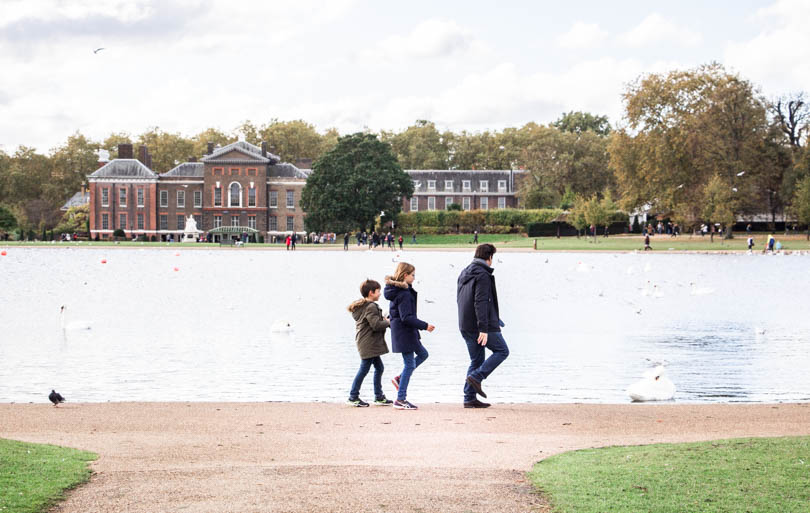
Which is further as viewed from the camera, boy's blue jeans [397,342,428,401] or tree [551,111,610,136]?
tree [551,111,610,136]

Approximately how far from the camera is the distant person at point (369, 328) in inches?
460

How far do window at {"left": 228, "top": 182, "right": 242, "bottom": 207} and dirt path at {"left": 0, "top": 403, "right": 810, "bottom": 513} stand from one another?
4098 inches

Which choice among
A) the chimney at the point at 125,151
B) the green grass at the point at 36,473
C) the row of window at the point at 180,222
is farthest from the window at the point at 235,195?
the green grass at the point at 36,473

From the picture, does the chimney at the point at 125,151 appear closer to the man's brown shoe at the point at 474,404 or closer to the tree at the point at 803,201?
the tree at the point at 803,201

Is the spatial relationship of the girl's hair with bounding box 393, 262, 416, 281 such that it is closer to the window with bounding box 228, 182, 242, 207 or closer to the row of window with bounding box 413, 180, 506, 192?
the window with bounding box 228, 182, 242, 207

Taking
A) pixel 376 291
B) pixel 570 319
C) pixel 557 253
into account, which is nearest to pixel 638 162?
pixel 557 253

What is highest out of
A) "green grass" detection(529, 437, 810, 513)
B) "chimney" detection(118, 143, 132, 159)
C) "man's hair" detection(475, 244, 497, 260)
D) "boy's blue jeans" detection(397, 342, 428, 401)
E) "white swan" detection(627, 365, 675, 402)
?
"chimney" detection(118, 143, 132, 159)

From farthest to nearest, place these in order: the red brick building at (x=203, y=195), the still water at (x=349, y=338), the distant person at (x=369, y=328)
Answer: the red brick building at (x=203, y=195) → the still water at (x=349, y=338) → the distant person at (x=369, y=328)

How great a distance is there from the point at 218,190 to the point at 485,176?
37.1 metres

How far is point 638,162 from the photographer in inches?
3339

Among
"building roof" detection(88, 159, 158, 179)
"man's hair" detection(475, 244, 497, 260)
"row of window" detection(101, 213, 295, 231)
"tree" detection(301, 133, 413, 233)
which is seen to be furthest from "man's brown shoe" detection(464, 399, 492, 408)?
"building roof" detection(88, 159, 158, 179)

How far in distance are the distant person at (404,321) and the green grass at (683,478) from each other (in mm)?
3294

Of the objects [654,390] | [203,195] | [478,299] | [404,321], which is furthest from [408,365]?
[203,195]

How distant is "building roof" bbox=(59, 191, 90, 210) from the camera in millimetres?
127125
